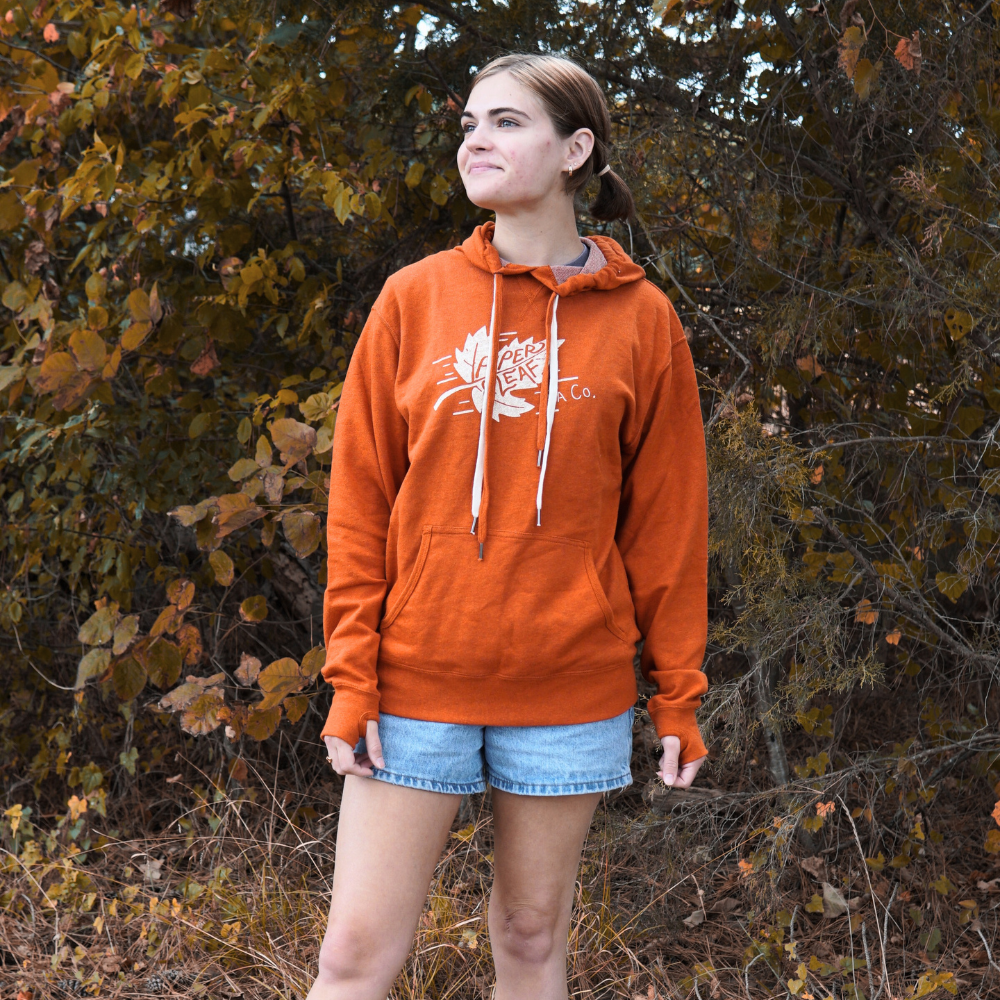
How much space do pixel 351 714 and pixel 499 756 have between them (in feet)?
0.87

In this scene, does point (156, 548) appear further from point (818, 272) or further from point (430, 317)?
point (818, 272)

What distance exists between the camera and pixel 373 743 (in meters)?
1.60

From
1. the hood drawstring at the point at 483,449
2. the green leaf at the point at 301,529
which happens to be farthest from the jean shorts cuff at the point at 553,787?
the green leaf at the point at 301,529

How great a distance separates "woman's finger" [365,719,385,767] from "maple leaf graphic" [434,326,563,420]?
514 millimetres

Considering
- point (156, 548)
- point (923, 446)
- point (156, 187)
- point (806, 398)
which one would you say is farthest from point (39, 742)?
point (923, 446)

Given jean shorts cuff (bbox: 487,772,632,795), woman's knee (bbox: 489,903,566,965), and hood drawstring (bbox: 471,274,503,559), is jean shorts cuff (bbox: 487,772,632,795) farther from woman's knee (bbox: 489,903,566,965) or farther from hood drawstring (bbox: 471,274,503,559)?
hood drawstring (bbox: 471,274,503,559)

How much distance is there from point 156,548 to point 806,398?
80.6 inches

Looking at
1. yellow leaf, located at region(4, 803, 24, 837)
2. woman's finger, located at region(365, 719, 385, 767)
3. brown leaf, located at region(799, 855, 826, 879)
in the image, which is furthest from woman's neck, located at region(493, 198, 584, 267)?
yellow leaf, located at region(4, 803, 24, 837)

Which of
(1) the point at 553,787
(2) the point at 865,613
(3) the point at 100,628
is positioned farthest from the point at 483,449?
(3) the point at 100,628

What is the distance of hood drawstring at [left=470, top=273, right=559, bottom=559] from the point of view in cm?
161

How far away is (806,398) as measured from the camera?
285 centimetres

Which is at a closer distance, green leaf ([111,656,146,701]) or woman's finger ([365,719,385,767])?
woman's finger ([365,719,385,767])

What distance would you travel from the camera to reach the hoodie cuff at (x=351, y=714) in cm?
156

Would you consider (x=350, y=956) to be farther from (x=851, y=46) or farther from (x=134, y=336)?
(x=851, y=46)
